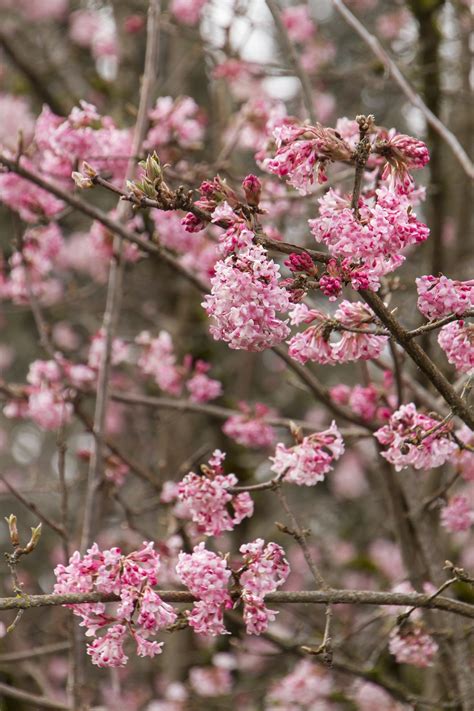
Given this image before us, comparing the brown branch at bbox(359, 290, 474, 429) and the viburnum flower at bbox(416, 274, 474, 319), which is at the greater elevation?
the viburnum flower at bbox(416, 274, 474, 319)

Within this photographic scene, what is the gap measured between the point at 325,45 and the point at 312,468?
202 inches

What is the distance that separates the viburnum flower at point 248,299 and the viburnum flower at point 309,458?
0.51m

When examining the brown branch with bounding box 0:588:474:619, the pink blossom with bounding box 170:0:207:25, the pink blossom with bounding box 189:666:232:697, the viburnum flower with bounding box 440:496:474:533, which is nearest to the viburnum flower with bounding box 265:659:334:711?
the pink blossom with bounding box 189:666:232:697

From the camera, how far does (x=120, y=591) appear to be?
6.27 ft

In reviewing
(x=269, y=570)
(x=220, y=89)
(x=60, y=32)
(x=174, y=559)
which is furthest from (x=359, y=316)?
(x=60, y=32)

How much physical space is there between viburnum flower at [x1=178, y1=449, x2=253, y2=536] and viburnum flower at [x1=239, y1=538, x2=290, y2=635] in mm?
236

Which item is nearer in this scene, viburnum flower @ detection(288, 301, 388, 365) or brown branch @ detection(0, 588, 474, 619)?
brown branch @ detection(0, 588, 474, 619)

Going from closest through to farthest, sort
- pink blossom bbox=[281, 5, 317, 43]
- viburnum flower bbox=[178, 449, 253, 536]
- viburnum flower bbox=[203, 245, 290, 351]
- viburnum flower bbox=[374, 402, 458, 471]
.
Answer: viburnum flower bbox=[203, 245, 290, 351] < viburnum flower bbox=[374, 402, 458, 471] < viburnum flower bbox=[178, 449, 253, 536] < pink blossom bbox=[281, 5, 317, 43]

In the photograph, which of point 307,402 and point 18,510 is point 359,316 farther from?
point 18,510

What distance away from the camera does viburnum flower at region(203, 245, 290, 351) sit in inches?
68.8

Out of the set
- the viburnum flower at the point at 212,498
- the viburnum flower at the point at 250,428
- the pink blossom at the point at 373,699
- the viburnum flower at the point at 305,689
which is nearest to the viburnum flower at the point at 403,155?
the viburnum flower at the point at 212,498

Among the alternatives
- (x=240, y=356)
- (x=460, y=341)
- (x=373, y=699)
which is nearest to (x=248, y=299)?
(x=460, y=341)

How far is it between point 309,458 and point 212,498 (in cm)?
28

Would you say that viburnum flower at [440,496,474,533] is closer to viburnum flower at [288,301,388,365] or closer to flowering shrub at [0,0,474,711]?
flowering shrub at [0,0,474,711]
